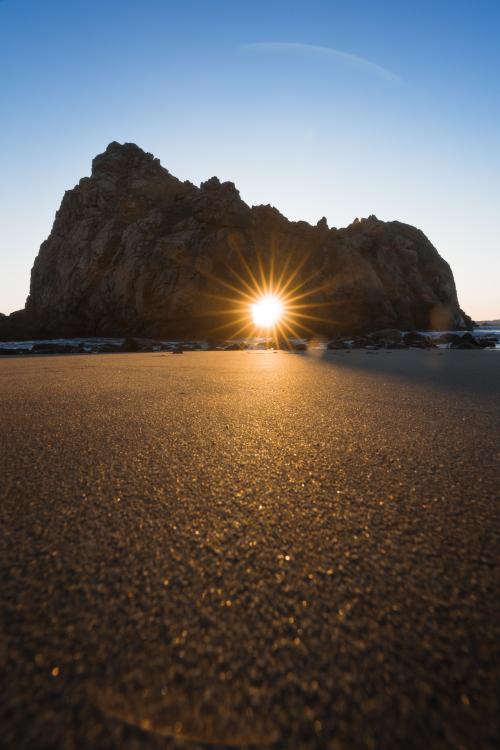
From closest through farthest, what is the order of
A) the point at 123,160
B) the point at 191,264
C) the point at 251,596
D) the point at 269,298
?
1. the point at 251,596
2. the point at 191,264
3. the point at 269,298
4. the point at 123,160

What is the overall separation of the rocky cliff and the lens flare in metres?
1.68

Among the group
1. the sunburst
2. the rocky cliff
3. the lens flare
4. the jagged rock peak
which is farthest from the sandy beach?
the jagged rock peak

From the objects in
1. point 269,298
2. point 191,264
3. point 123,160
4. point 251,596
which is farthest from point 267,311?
point 251,596

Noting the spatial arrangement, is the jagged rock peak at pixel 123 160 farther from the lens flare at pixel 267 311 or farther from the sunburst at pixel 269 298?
the lens flare at pixel 267 311

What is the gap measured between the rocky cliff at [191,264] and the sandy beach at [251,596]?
2525 centimetres

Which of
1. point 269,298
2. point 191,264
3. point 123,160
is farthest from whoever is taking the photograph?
point 123,160

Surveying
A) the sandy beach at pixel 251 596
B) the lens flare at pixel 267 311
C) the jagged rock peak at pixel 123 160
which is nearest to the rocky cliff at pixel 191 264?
the jagged rock peak at pixel 123 160

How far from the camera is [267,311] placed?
28078 mm

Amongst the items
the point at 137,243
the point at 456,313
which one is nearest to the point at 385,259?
the point at 456,313

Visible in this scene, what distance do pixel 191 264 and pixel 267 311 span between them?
22.6 feet

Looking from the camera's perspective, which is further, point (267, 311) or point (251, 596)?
point (267, 311)

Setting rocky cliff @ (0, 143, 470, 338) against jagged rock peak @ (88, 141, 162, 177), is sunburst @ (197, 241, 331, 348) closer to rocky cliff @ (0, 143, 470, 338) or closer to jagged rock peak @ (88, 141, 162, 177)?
rocky cliff @ (0, 143, 470, 338)

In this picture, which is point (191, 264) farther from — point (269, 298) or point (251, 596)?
point (251, 596)

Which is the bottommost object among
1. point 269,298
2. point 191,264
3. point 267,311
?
point 267,311
